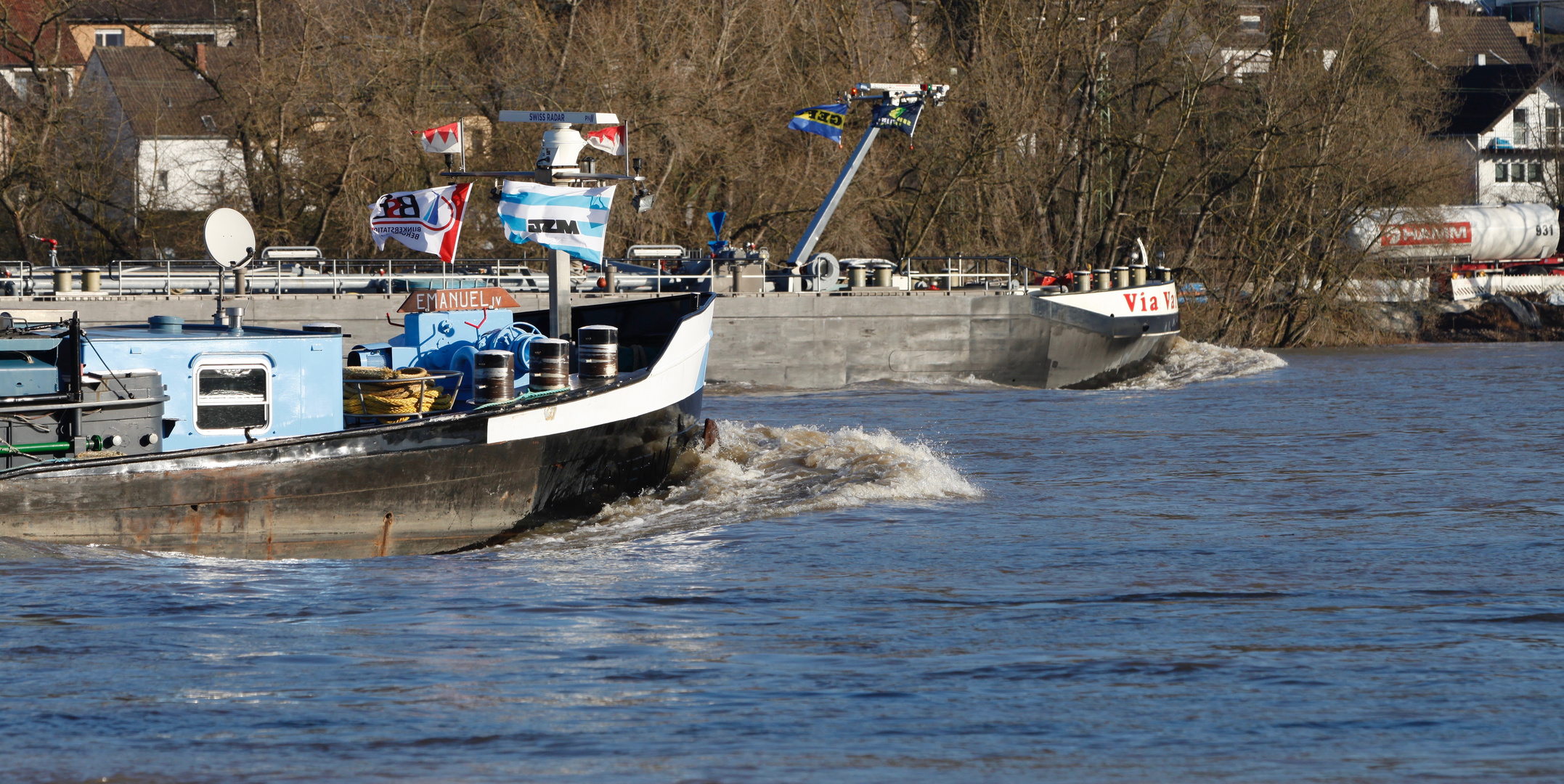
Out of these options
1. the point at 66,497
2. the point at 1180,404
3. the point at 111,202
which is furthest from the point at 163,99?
the point at 66,497

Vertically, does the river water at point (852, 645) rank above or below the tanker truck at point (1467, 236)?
below

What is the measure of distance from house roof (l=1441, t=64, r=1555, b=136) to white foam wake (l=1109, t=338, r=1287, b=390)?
147 feet

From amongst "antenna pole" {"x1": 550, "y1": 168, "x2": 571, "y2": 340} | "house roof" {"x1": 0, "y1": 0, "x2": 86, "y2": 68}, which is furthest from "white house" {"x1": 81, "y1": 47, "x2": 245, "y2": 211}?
"antenna pole" {"x1": 550, "y1": 168, "x2": 571, "y2": 340}

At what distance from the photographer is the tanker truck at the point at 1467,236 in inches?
2151

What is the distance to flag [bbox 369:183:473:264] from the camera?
18.4 metres

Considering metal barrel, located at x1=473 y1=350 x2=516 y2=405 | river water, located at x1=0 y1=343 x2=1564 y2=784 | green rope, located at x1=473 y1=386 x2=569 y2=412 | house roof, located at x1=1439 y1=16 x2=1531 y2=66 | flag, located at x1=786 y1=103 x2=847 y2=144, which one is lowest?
river water, located at x1=0 y1=343 x2=1564 y2=784

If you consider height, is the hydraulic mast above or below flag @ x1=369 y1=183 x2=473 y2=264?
above

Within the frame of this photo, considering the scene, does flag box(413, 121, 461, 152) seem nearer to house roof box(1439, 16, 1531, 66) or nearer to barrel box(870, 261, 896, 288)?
barrel box(870, 261, 896, 288)

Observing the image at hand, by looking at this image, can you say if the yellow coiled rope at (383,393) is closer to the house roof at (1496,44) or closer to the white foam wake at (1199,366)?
the white foam wake at (1199,366)

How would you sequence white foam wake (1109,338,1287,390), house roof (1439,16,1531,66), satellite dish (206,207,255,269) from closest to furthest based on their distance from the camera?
satellite dish (206,207,255,269) < white foam wake (1109,338,1287,390) < house roof (1439,16,1531,66)

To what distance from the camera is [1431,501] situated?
59.3 feet

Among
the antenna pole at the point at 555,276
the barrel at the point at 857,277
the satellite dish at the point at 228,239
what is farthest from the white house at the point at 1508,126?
the satellite dish at the point at 228,239

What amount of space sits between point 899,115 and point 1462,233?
108 feet

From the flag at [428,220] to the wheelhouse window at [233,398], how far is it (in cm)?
304
